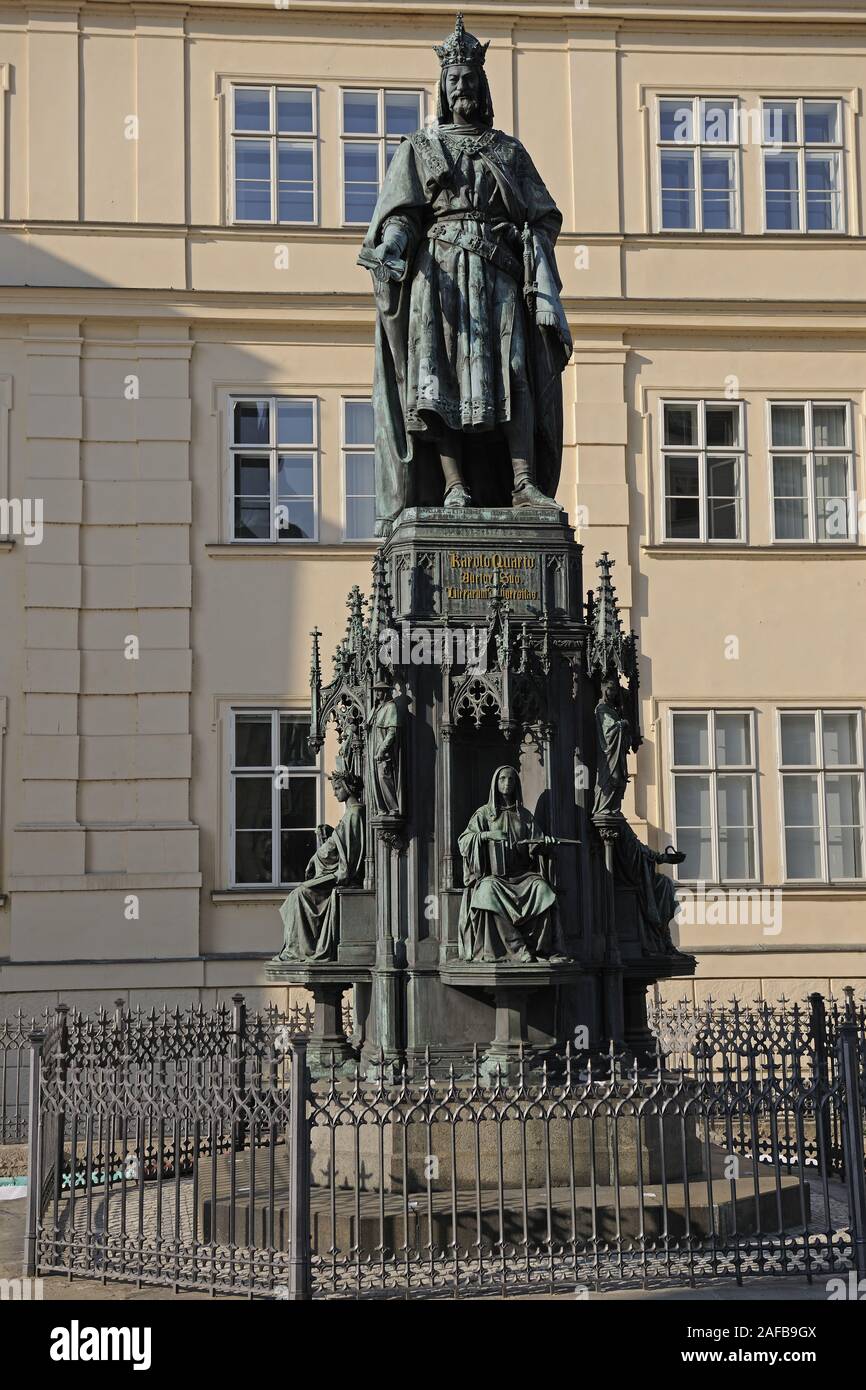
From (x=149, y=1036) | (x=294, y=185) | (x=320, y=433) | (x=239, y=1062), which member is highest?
(x=294, y=185)

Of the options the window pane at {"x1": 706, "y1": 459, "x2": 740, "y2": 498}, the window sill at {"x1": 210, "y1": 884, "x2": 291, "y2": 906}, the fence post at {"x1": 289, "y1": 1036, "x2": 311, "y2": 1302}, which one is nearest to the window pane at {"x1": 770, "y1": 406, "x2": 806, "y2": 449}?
the window pane at {"x1": 706, "y1": 459, "x2": 740, "y2": 498}

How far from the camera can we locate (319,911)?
10.3 m

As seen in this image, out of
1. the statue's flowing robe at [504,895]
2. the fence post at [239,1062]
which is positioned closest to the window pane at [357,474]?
the fence post at [239,1062]

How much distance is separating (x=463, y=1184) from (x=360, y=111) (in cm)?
1667

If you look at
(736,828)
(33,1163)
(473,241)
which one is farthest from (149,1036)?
(736,828)

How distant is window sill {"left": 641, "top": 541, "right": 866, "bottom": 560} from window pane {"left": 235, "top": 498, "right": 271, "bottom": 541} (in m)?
4.71

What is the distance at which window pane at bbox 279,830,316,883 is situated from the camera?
2084 centimetres

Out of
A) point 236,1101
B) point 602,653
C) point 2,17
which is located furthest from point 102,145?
point 236,1101

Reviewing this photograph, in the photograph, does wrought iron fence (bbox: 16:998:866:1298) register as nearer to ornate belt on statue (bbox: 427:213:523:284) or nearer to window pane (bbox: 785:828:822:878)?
ornate belt on statue (bbox: 427:213:523:284)

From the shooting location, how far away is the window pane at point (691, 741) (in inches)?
846

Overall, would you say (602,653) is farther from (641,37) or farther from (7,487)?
(641,37)

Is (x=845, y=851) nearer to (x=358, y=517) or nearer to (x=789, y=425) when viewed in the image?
(x=789, y=425)

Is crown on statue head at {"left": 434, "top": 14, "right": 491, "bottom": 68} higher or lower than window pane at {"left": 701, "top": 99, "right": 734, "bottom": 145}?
lower

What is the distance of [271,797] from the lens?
21.0 meters
